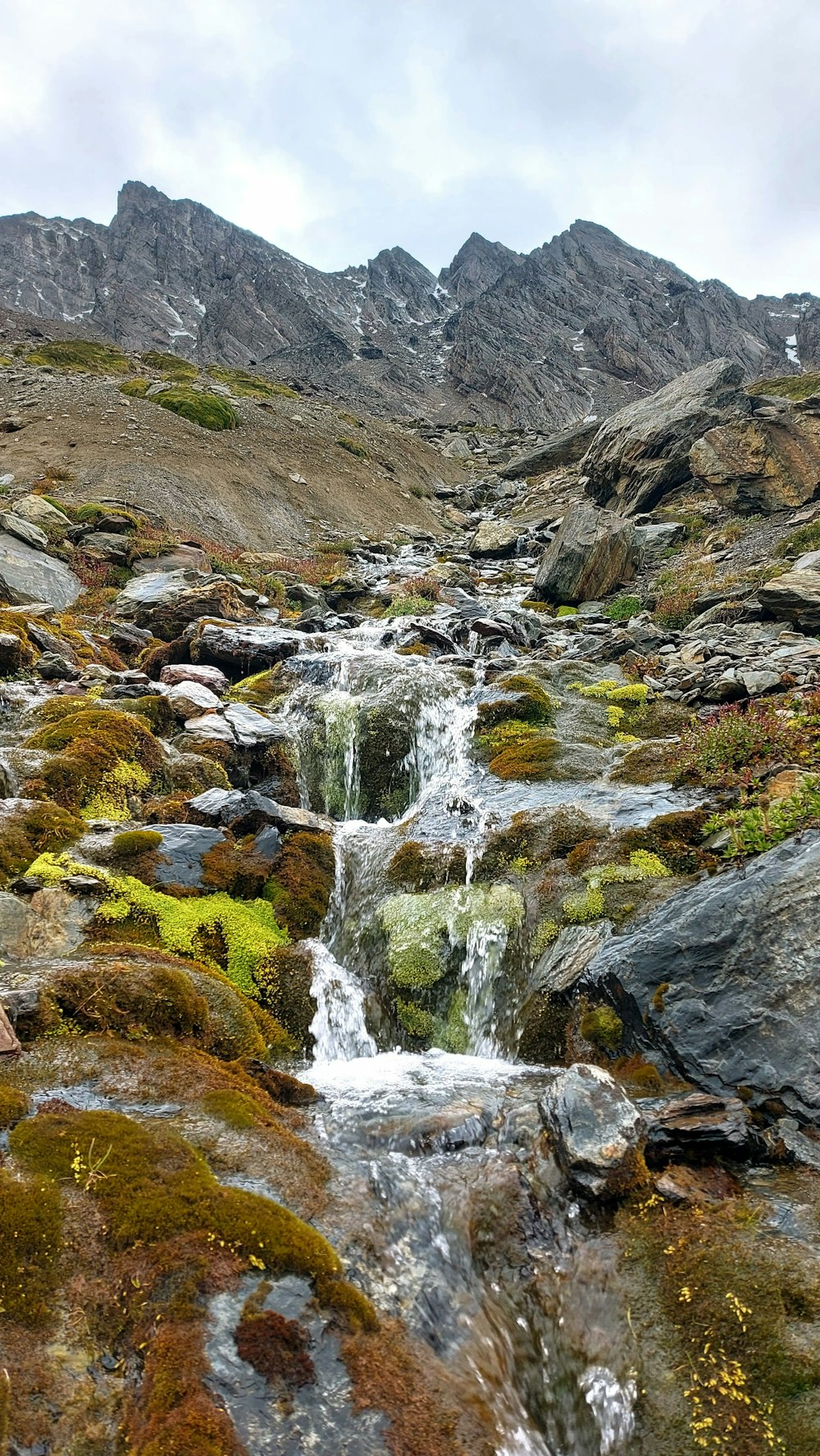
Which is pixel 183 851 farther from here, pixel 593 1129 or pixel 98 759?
pixel 593 1129

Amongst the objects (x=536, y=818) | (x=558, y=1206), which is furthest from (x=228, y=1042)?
(x=536, y=818)

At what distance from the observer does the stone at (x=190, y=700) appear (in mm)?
15539

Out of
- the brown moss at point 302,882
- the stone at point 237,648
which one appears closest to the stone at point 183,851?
the brown moss at point 302,882

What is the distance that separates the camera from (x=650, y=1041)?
770 cm

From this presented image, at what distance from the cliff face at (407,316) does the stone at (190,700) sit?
329ft

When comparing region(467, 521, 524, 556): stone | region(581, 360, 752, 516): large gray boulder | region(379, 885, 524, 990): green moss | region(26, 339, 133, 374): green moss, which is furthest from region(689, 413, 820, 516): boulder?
region(26, 339, 133, 374): green moss

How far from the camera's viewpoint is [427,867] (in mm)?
12000

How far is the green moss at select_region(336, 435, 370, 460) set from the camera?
5081 centimetres

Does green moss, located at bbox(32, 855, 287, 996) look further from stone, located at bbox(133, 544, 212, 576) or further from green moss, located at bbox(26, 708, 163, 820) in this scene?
stone, located at bbox(133, 544, 212, 576)

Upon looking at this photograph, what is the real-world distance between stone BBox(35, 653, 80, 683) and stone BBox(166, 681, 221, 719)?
2.27 metres

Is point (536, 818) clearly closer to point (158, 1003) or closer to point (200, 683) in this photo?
point (158, 1003)

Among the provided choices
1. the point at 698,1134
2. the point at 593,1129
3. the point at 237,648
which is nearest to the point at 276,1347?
the point at 593,1129

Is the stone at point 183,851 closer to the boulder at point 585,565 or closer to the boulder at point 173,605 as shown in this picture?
the boulder at point 173,605

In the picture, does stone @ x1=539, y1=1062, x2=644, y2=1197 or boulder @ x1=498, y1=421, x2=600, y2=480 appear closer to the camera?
stone @ x1=539, y1=1062, x2=644, y2=1197
